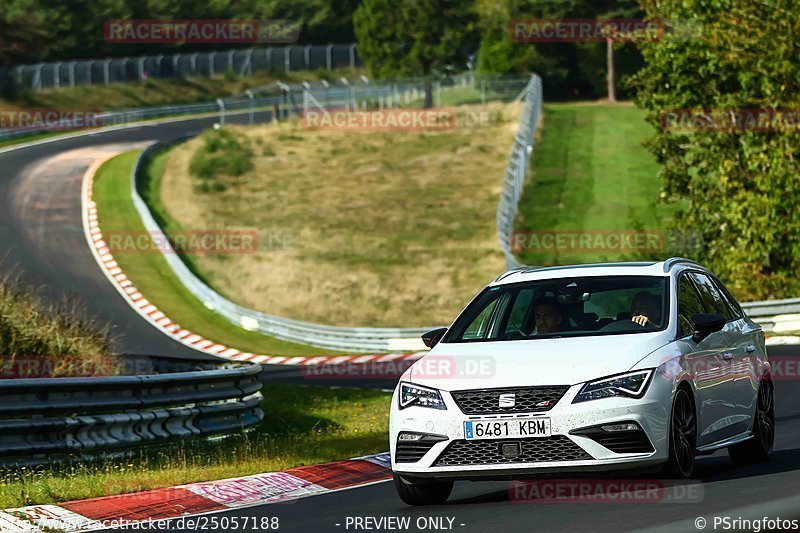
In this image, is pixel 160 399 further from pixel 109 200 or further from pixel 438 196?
pixel 438 196

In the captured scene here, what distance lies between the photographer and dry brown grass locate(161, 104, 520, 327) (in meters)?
40.2

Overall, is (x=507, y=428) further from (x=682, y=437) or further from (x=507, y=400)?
(x=682, y=437)

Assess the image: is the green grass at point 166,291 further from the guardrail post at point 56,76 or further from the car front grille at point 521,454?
the guardrail post at point 56,76

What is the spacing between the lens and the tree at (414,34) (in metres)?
85.5

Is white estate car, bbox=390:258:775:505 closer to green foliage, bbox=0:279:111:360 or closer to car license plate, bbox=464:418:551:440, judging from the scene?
car license plate, bbox=464:418:551:440

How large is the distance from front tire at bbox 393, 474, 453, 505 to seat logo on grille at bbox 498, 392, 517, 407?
0.85m

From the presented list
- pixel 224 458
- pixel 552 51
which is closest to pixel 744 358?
pixel 224 458

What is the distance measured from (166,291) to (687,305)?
99.3 ft

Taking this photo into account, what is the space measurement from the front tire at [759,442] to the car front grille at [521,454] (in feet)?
8.15

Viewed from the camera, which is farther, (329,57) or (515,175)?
(329,57)

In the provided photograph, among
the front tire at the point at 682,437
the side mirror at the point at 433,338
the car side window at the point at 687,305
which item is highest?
the car side window at the point at 687,305

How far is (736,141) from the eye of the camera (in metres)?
36.4

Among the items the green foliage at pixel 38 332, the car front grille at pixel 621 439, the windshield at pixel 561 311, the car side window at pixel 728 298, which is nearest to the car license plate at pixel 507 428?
the car front grille at pixel 621 439

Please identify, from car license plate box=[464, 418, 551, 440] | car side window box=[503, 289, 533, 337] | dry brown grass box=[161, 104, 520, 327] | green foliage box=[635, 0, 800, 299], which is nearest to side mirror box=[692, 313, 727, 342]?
car side window box=[503, 289, 533, 337]
